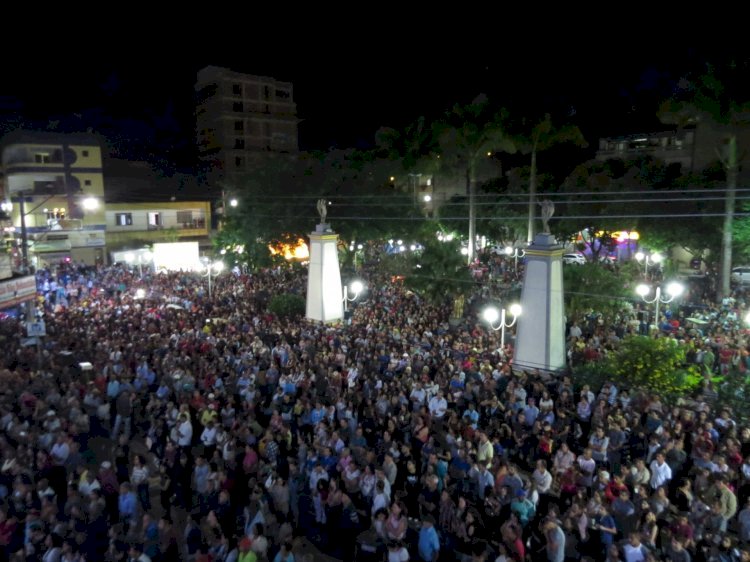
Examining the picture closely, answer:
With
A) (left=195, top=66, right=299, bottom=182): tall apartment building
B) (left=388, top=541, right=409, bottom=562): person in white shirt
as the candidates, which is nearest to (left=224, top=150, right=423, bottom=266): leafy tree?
(left=388, top=541, right=409, bottom=562): person in white shirt

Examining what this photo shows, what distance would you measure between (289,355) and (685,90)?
715 inches

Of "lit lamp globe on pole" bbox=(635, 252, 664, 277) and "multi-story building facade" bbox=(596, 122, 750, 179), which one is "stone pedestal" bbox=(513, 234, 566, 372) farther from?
"multi-story building facade" bbox=(596, 122, 750, 179)

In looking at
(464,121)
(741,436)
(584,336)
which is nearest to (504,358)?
(584,336)

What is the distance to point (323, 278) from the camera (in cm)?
2217

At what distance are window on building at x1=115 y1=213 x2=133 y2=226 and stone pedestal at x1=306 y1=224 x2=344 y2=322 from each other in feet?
80.1

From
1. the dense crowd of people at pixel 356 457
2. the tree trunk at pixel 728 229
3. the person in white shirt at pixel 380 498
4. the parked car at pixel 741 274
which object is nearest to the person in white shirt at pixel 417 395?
the dense crowd of people at pixel 356 457

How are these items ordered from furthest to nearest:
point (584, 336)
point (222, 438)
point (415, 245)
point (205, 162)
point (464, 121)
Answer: point (205, 162), point (415, 245), point (464, 121), point (584, 336), point (222, 438)

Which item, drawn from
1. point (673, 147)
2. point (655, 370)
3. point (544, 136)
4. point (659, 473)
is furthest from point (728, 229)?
point (673, 147)

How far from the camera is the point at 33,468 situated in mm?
9656

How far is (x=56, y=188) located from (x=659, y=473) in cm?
3878

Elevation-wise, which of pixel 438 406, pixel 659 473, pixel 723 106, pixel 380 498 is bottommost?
pixel 380 498

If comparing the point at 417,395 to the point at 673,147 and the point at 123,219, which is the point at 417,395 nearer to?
the point at 123,219

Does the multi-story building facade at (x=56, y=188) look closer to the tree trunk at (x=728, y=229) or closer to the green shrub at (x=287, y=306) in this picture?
the green shrub at (x=287, y=306)

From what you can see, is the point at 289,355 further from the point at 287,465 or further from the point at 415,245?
the point at 415,245
